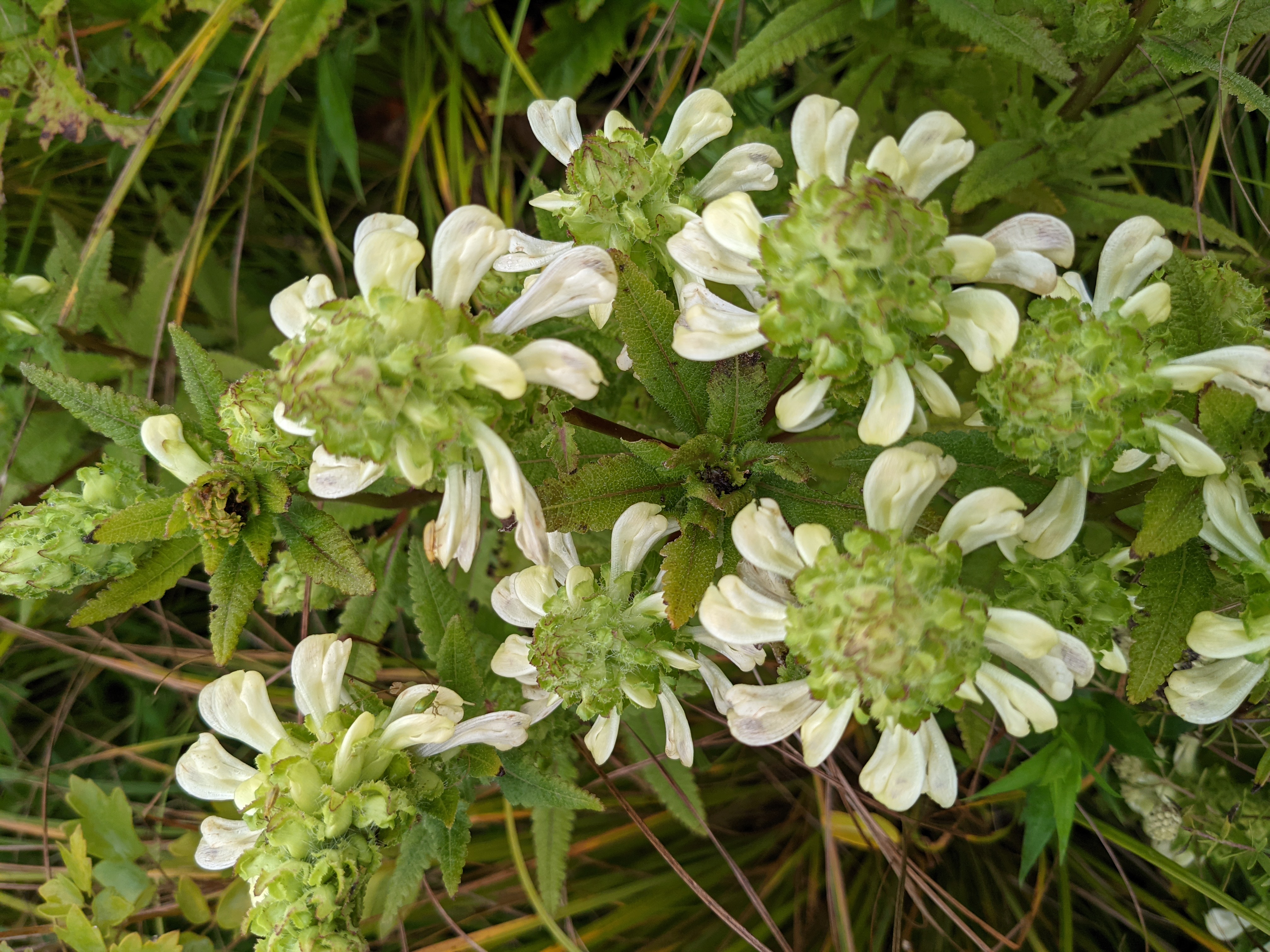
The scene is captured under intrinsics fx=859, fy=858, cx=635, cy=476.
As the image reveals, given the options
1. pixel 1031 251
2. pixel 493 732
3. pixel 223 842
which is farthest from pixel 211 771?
pixel 1031 251

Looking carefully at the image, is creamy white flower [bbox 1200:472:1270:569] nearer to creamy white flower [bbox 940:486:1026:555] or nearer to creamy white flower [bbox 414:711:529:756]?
creamy white flower [bbox 940:486:1026:555]

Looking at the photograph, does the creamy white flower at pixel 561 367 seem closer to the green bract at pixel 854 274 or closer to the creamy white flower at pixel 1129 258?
the green bract at pixel 854 274

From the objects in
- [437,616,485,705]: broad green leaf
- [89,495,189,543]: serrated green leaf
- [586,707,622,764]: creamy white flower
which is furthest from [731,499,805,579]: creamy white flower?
[89,495,189,543]: serrated green leaf

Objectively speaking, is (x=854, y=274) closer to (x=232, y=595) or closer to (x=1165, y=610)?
(x=1165, y=610)

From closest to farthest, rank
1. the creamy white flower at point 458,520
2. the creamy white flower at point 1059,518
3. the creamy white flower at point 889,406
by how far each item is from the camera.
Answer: the creamy white flower at point 889,406
the creamy white flower at point 458,520
the creamy white flower at point 1059,518

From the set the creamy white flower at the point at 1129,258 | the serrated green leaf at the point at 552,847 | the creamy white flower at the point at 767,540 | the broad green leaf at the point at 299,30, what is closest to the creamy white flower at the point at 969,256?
the creamy white flower at the point at 1129,258

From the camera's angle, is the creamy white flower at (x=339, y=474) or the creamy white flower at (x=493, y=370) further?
the creamy white flower at (x=339, y=474)

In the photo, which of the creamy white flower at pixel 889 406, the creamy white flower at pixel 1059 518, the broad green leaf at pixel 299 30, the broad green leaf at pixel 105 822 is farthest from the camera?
the broad green leaf at pixel 299 30
